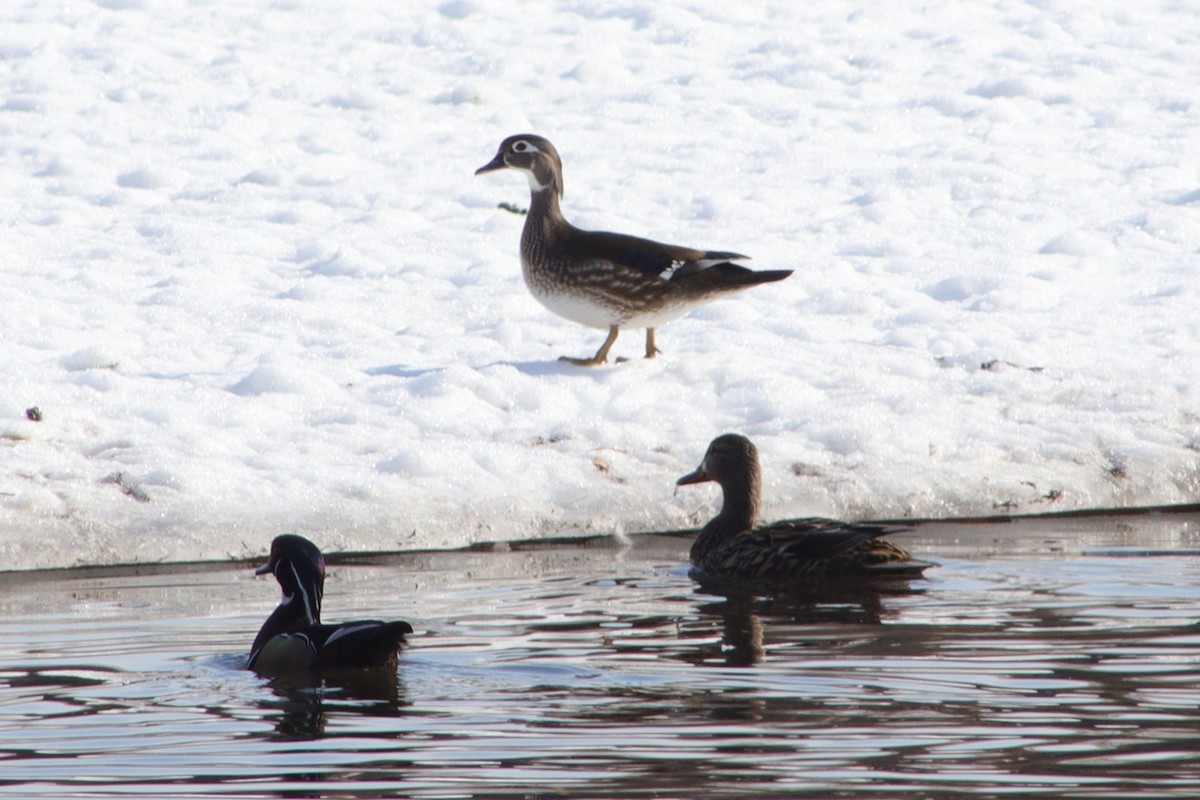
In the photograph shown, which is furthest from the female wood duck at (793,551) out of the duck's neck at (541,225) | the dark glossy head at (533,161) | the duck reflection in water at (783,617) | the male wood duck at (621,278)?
the dark glossy head at (533,161)

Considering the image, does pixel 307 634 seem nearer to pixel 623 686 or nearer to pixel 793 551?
pixel 623 686

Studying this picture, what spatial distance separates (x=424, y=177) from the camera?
14.9m

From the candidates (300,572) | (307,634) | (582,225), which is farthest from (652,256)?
(307,634)

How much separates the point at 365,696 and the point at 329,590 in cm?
184

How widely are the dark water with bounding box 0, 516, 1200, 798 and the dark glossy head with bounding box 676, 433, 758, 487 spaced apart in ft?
2.22

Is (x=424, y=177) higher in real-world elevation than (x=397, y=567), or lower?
higher

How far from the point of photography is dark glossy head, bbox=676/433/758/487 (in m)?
8.45

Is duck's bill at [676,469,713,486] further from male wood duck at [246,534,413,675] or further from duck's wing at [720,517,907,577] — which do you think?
male wood duck at [246,534,413,675]

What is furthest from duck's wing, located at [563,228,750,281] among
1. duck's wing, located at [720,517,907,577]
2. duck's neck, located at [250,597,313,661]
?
duck's neck, located at [250,597,313,661]

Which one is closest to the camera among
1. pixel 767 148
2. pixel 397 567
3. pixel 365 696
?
pixel 365 696

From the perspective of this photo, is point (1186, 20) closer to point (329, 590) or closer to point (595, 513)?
point (595, 513)

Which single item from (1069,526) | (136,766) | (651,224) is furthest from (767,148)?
(136,766)

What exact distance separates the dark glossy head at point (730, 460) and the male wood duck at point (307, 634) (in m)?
2.68

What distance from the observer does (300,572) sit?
6.18m
